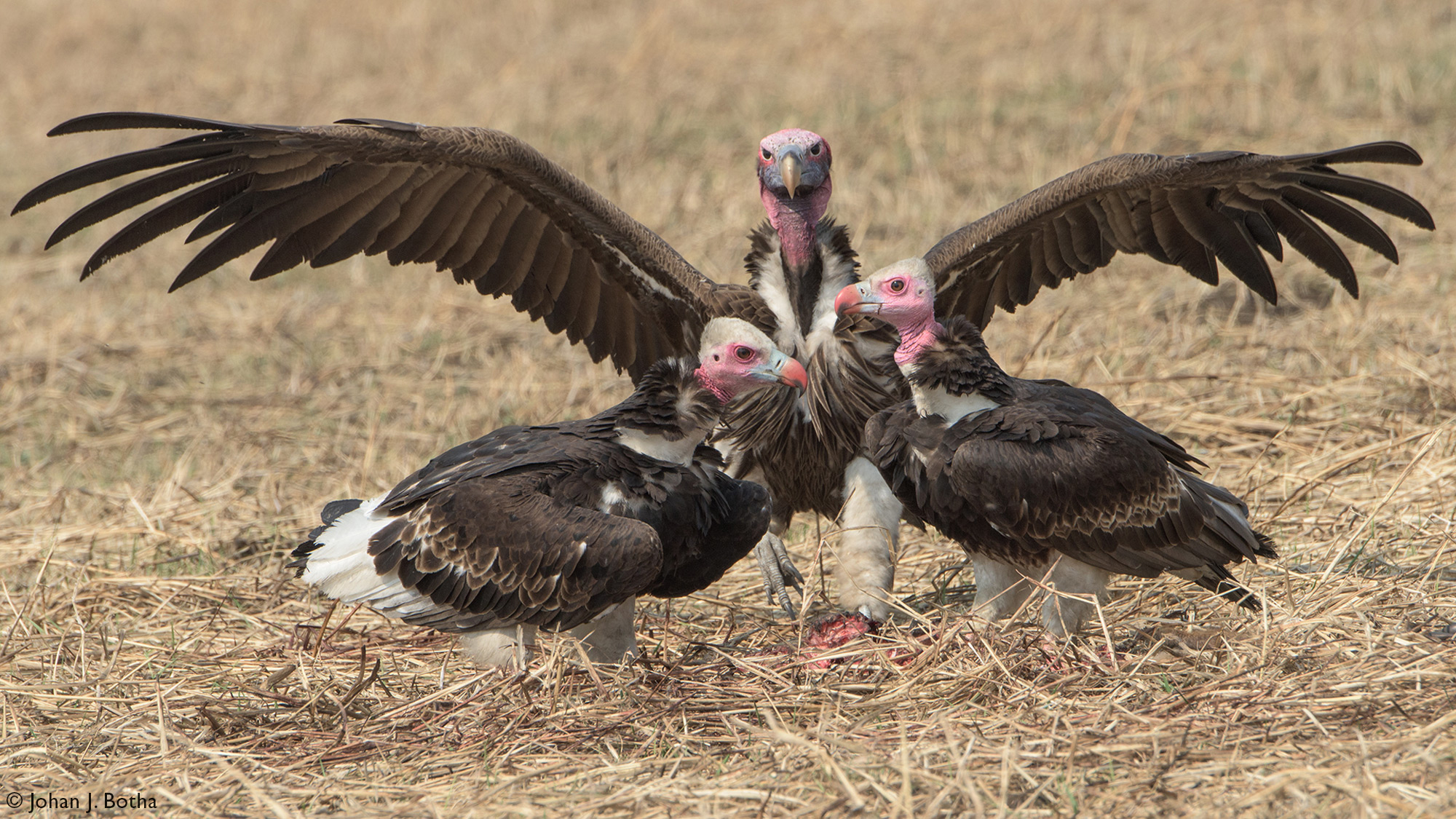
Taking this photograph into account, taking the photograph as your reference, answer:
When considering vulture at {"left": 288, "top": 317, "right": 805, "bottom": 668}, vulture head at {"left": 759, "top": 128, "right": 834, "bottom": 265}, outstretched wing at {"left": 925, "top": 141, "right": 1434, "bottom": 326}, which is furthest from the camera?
vulture head at {"left": 759, "top": 128, "right": 834, "bottom": 265}

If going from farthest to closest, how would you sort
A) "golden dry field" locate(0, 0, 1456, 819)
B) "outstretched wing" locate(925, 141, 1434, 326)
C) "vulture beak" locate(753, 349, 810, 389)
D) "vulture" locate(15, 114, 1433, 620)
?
"outstretched wing" locate(925, 141, 1434, 326), "vulture" locate(15, 114, 1433, 620), "vulture beak" locate(753, 349, 810, 389), "golden dry field" locate(0, 0, 1456, 819)

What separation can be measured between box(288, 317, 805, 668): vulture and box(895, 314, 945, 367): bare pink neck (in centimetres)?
34

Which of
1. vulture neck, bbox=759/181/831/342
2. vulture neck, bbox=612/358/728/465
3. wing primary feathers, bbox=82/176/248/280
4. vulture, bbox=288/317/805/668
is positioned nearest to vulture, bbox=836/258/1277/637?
vulture, bbox=288/317/805/668

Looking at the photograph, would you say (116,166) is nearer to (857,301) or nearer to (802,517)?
(857,301)

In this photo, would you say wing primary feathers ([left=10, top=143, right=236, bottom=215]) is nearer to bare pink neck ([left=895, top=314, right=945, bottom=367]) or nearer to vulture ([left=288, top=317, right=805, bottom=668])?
vulture ([left=288, top=317, right=805, bottom=668])

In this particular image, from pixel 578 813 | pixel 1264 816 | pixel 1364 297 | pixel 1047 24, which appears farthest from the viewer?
pixel 1047 24

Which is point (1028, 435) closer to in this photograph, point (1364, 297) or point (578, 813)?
point (578, 813)

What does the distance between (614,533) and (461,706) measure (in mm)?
615

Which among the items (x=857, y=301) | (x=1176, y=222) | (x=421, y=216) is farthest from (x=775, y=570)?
(x=1176, y=222)

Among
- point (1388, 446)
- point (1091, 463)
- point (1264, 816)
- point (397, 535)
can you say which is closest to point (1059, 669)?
point (1091, 463)

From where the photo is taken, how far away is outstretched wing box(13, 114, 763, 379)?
164 inches

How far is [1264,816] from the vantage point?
280 centimetres

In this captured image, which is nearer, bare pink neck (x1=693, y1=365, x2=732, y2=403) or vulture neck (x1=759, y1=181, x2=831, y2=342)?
bare pink neck (x1=693, y1=365, x2=732, y2=403)

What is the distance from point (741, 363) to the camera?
13.8ft
